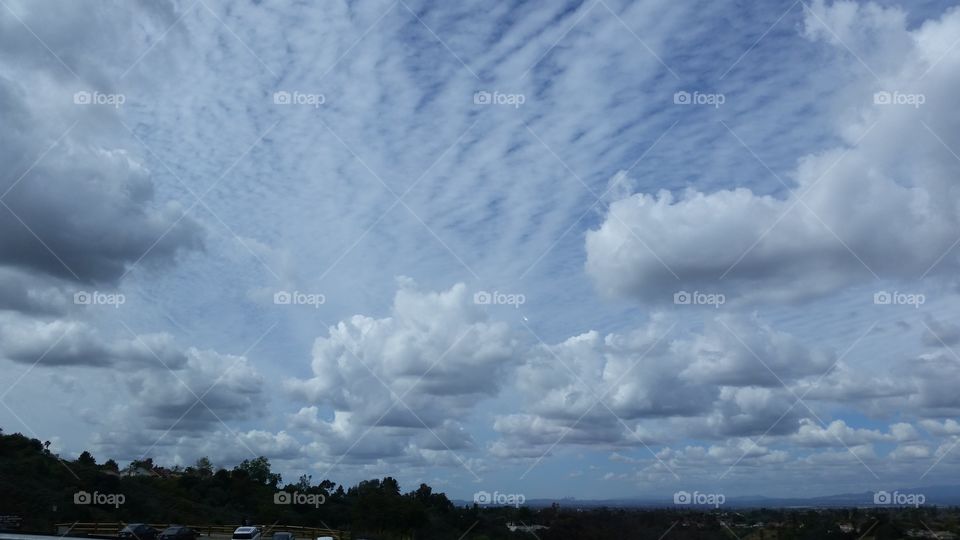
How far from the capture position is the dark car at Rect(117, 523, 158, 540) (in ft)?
196

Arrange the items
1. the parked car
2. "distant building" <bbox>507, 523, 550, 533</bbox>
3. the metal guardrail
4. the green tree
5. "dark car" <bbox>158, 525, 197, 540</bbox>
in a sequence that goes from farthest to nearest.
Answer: the green tree < the metal guardrail < "dark car" <bbox>158, 525, 197, 540</bbox> < "distant building" <bbox>507, 523, 550, 533</bbox> < the parked car

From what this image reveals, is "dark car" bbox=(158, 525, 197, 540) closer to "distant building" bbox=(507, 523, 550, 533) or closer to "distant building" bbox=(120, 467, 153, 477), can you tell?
"distant building" bbox=(507, 523, 550, 533)

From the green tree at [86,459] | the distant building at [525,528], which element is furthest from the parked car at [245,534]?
the green tree at [86,459]

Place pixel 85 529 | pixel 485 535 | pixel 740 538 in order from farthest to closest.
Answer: pixel 85 529 → pixel 485 535 → pixel 740 538

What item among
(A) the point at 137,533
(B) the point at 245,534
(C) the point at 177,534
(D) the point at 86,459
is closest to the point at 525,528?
(B) the point at 245,534

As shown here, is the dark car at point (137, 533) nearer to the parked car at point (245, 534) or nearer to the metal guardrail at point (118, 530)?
the metal guardrail at point (118, 530)

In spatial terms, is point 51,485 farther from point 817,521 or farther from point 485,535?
point 817,521

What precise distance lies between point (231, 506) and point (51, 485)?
25746 mm

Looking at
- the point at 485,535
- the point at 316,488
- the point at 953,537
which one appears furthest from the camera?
the point at 316,488

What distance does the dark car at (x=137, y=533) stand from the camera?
5972 cm

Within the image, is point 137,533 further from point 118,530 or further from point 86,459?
point 86,459

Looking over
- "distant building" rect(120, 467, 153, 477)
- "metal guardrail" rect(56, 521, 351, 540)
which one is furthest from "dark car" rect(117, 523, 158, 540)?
"distant building" rect(120, 467, 153, 477)

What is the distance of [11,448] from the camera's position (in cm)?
9994

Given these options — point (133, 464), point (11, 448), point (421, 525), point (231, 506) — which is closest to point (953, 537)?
point (421, 525)
